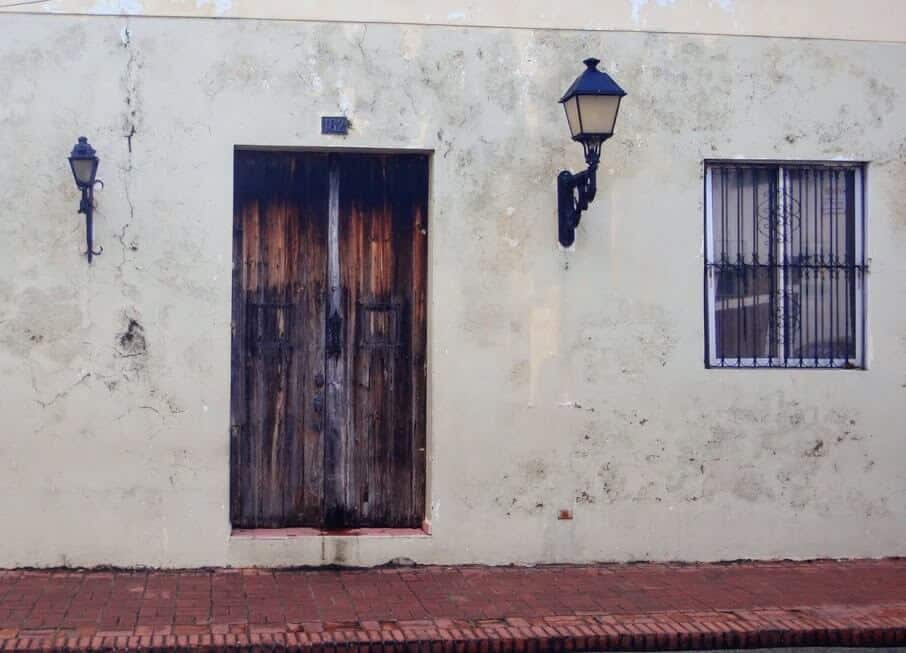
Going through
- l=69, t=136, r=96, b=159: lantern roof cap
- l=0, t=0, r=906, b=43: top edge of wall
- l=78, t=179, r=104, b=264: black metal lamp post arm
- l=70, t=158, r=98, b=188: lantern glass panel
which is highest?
l=0, t=0, r=906, b=43: top edge of wall

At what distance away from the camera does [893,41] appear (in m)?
9.80

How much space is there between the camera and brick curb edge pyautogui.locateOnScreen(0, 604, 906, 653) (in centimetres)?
717

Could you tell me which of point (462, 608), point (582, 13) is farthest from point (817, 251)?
point (462, 608)

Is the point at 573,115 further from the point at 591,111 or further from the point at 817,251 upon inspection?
the point at 817,251

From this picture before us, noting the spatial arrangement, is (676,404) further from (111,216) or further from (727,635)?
(111,216)

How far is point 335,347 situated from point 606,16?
3.14 m

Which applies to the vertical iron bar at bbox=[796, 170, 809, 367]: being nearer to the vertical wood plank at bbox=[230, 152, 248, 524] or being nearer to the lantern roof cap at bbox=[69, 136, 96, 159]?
the vertical wood plank at bbox=[230, 152, 248, 524]

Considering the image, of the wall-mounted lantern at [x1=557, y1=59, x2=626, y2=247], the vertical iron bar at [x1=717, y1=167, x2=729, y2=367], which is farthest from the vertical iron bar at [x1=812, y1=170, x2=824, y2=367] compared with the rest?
the wall-mounted lantern at [x1=557, y1=59, x2=626, y2=247]

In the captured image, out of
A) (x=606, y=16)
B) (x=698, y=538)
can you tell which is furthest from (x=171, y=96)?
(x=698, y=538)

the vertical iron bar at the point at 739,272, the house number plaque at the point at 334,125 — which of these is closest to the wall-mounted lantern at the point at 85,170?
the house number plaque at the point at 334,125

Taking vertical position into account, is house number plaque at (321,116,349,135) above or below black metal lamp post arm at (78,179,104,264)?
above

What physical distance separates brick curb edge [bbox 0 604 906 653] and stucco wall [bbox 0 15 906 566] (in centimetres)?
161

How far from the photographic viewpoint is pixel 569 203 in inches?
368

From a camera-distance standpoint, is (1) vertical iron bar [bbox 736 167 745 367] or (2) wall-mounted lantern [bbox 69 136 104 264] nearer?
A: (2) wall-mounted lantern [bbox 69 136 104 264]
